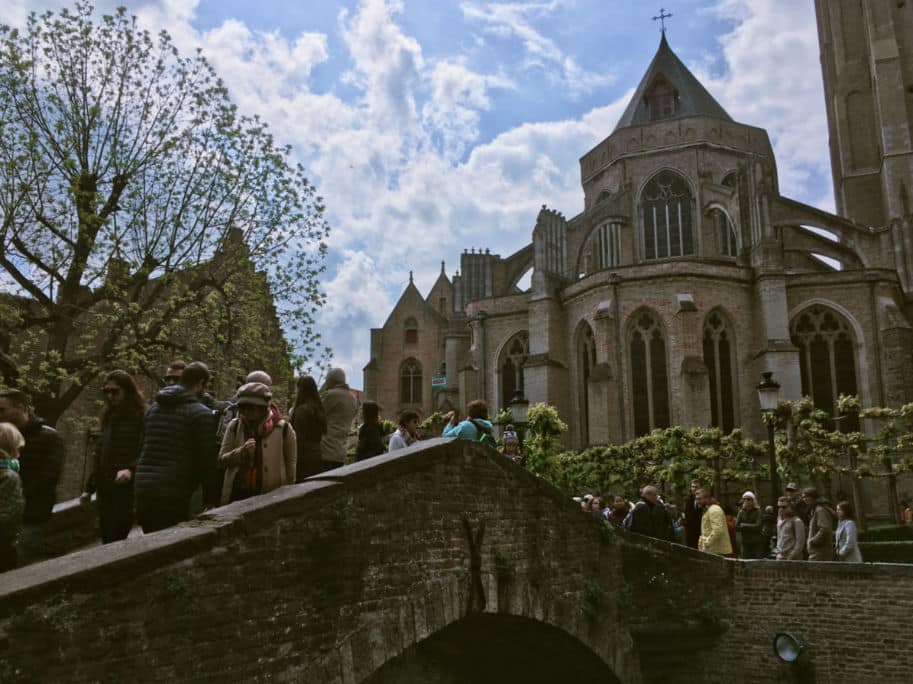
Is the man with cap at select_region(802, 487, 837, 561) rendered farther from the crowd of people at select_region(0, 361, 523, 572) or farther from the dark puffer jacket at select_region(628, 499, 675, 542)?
the crowd of people at select_region(0, 361, 523, 572)

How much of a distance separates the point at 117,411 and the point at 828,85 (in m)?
50.5

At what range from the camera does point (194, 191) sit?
18.4 m

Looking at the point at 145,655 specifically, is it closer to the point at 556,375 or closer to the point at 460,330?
the point at 556,375

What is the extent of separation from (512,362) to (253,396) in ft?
104

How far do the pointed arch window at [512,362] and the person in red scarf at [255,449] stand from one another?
100 ft

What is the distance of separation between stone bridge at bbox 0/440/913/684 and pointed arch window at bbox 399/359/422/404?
38.2m

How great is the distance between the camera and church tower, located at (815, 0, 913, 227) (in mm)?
40062

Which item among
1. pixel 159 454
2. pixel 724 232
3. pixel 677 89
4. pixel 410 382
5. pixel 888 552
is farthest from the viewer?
pixel 410 382

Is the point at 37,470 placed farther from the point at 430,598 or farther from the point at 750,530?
the point at 750,530

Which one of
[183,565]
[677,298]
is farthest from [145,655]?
[677,298]

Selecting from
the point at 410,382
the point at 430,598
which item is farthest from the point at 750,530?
the point at 410,382

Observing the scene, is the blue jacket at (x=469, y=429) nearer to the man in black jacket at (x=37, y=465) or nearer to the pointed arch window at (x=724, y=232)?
the man in black jacket at (x=37, y=465)

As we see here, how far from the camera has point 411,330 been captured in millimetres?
50844

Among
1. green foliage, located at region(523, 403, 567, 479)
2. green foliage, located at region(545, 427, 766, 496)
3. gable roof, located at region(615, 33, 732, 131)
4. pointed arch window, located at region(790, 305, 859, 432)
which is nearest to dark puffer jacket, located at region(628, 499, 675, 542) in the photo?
green foliage, located at region(545, 427, 766, 496)
